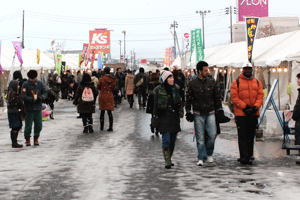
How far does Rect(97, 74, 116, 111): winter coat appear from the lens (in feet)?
43.3

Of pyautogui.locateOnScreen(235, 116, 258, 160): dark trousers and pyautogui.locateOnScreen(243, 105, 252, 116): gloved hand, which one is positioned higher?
pyautogui.locateOnScreen(243, 105, 252, 116): gloved hand

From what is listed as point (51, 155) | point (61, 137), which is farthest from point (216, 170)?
point (61, 137)

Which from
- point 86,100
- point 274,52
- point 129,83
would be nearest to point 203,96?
point 86,100

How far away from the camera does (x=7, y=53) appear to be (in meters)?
28.4

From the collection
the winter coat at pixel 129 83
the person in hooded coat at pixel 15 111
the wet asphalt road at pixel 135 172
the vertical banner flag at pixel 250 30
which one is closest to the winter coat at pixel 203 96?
the wet asphalt road at pixel 135 172

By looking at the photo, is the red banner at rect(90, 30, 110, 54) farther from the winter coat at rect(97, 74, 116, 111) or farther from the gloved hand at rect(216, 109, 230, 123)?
the gloved hand at rect(216, 109, 230, 123)

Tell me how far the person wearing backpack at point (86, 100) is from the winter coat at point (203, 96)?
539 centimetres

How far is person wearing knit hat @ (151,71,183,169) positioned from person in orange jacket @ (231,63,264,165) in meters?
1.05

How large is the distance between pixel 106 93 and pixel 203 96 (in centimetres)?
582

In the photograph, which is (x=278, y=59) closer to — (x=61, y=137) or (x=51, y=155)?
(x=61, y=137)

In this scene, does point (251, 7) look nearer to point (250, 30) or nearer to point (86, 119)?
point (250, 30)

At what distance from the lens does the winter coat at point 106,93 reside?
13203 mm

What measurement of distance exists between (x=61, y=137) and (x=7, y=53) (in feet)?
58.9

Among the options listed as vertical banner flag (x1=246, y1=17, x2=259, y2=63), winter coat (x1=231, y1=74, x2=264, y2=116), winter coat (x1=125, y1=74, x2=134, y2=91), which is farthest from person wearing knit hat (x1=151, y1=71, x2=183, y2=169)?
winter coat (x1=125, y1=74, x2=134, y2=91)
